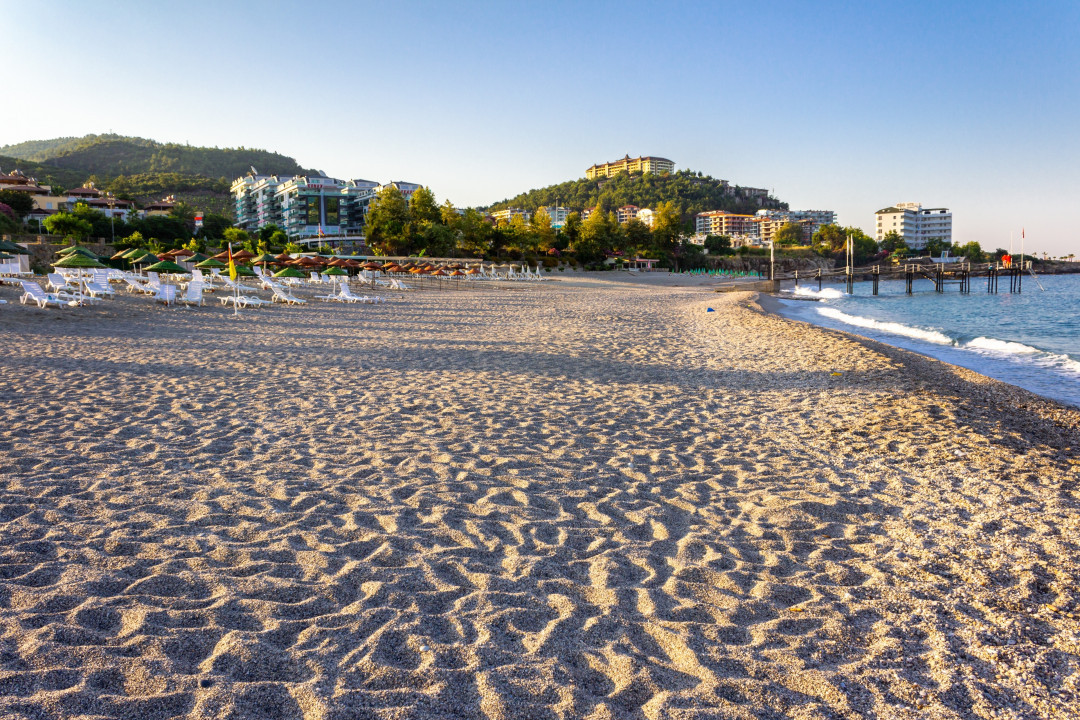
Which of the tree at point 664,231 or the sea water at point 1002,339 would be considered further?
the tree at point 664,231

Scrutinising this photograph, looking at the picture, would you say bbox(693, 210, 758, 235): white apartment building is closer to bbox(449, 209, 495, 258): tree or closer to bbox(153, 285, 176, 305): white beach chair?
bbox(449, 209, 495, 258): tree

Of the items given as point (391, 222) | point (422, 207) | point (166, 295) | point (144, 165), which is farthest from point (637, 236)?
point (144, 165)

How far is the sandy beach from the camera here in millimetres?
2254

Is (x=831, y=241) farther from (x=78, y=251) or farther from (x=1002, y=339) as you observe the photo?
(x=78, y=251)

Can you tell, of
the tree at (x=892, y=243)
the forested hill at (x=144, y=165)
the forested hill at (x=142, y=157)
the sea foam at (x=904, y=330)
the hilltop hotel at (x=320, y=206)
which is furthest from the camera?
the forested hill at (x=142, y=157)

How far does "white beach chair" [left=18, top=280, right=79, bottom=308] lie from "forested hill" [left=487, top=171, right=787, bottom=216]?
6187 inches

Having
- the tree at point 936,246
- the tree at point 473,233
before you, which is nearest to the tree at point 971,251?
the tree at point 936,246

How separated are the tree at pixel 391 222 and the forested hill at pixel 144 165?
69.4 meters

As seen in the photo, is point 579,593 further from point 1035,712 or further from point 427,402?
point 427,402

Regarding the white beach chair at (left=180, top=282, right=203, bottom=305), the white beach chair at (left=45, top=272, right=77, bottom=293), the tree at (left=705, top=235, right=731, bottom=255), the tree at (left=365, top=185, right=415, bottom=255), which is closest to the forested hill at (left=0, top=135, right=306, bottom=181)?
the tree at (left=365, top=185, right=415, bottom=255)

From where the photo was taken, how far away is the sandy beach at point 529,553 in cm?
225

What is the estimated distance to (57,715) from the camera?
199 cm

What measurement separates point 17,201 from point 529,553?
7372cm

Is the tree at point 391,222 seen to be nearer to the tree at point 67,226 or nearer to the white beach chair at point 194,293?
the tree at point 67,226
